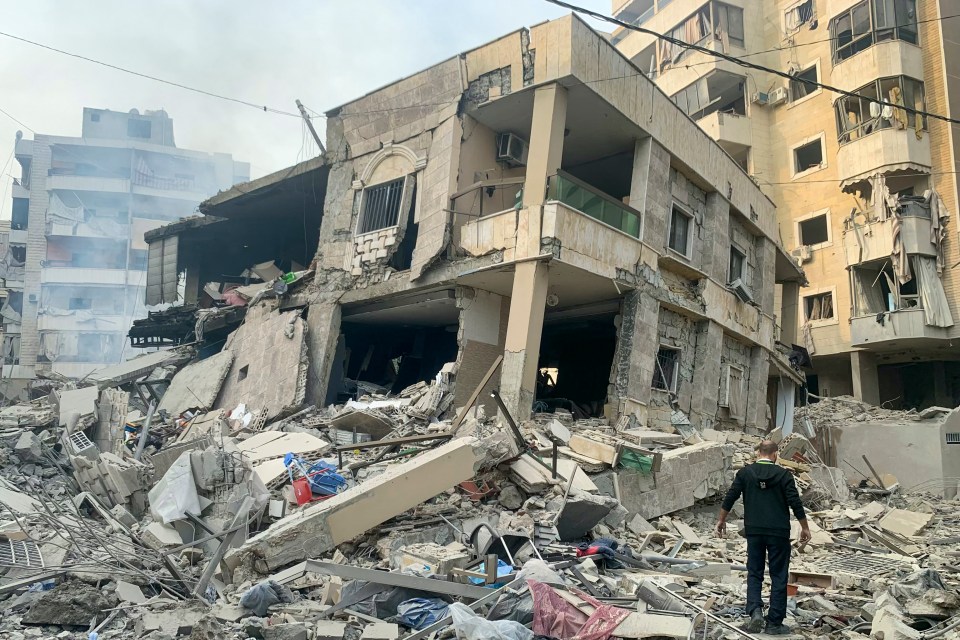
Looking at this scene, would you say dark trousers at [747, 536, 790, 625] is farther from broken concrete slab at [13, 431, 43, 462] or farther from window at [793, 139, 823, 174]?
window at [793, 139, 823, 174]

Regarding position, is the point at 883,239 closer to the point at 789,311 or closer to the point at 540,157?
the point at 789,311

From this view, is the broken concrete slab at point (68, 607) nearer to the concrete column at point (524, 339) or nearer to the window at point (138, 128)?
the concrete column at point (524, 339)

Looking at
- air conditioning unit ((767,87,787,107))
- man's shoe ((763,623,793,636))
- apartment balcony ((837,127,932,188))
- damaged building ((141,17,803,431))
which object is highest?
air conditioning unit ((767,87,787,107))

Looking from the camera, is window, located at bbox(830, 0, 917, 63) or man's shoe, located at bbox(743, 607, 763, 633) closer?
man's shoe, located at bbox(743, 607, 763, 633)

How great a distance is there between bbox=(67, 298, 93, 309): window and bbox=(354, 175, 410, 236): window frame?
3851 centimetres

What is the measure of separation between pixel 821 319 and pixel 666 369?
554 inches

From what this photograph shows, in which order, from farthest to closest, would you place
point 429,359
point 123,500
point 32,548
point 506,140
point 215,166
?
point 215,166, point 429,359, point 506,140, point 123,500, point 32,548

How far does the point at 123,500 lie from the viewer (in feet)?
28.5

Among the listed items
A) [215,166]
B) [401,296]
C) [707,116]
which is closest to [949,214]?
[707,116]

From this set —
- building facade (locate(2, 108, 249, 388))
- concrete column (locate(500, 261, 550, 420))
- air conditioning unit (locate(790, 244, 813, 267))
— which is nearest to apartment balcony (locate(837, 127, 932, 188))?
air conditioning unit (locate(790, 244, 813, 267))

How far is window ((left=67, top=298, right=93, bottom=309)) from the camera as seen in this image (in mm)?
44812

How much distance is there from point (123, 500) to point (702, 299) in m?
11.2

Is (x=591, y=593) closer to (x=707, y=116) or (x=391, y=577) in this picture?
(x=391, y=577)

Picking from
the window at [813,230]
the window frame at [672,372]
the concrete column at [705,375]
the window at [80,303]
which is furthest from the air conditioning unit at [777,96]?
the window at [80,303]
